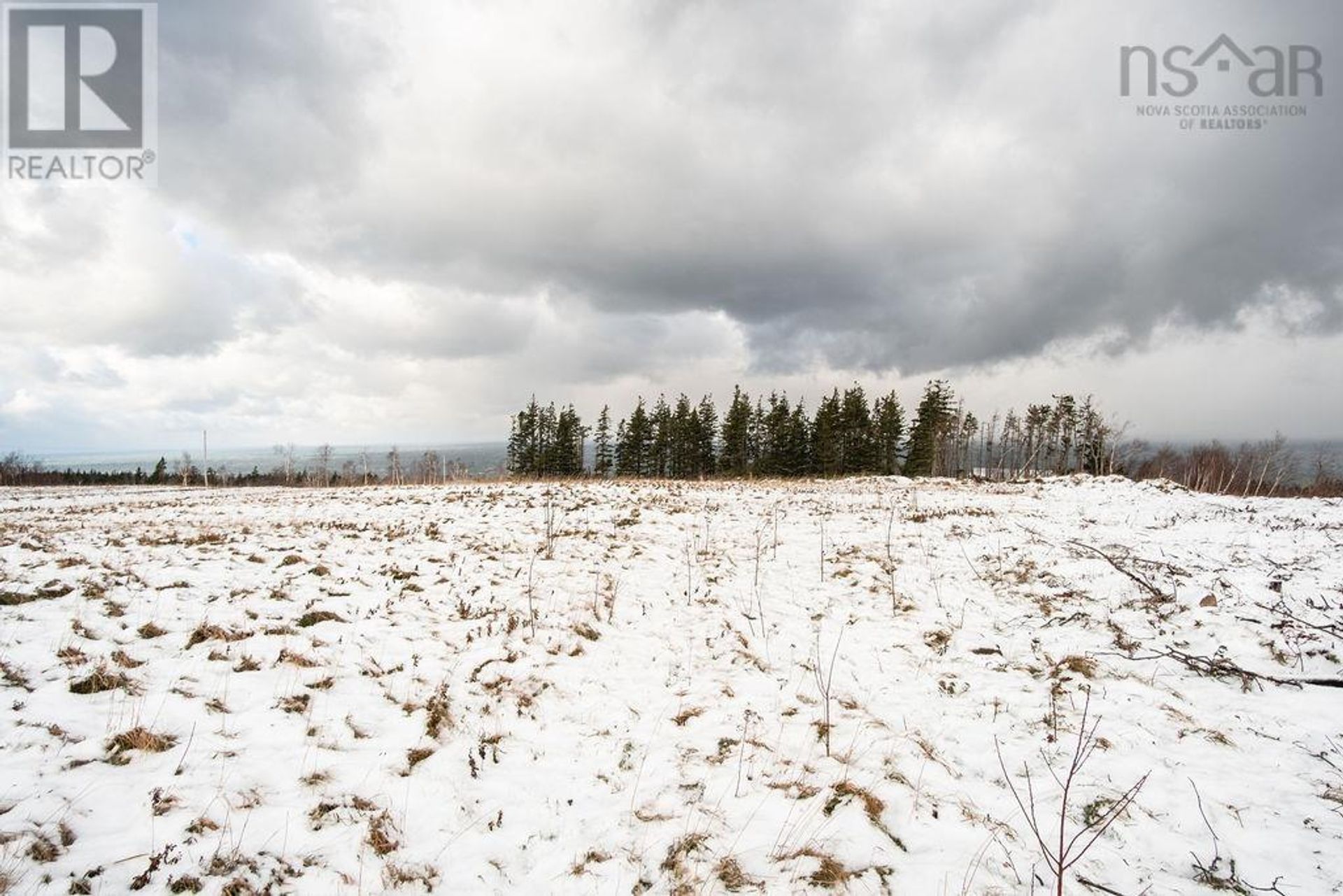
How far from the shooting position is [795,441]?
67188 millimetres

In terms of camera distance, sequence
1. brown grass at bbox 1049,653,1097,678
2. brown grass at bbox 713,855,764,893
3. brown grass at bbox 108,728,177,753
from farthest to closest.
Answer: brown grass at bbox 1049,653,1097,678
brown grass at bbox 108,728,177,753
brown grass at bbox 713,855,764,893

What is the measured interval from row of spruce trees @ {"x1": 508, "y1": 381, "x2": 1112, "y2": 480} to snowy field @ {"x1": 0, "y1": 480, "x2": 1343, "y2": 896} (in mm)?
52269

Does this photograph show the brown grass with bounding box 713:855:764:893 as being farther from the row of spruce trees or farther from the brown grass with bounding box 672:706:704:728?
the row of spruce trees

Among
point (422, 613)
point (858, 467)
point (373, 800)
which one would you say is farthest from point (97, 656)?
point (858, 467)

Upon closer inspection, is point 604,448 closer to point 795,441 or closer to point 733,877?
point 795,441

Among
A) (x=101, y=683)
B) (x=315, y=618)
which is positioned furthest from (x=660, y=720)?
(x=101, y=683)

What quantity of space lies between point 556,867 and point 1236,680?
24.6 feet

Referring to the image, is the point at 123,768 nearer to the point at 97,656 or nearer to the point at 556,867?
the point at 97,656

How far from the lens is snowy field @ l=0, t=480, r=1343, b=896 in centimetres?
369

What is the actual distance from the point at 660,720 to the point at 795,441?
63.8m

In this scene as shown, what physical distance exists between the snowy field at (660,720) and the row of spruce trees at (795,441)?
52.3 metres

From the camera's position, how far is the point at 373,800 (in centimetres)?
420

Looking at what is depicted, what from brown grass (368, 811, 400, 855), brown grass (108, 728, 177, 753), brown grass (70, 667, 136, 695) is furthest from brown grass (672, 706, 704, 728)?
brown grass (70, 667, 136, 695)

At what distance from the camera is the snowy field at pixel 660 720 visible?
3.69 m
